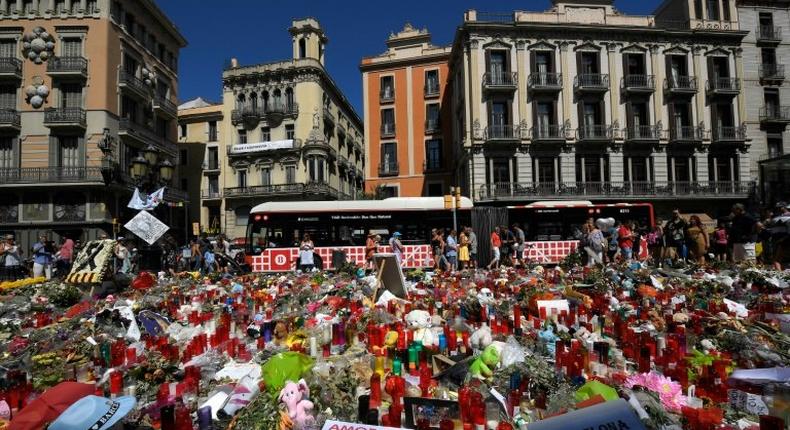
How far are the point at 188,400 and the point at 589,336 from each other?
13.4 ft

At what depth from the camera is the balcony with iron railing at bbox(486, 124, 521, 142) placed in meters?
28.3

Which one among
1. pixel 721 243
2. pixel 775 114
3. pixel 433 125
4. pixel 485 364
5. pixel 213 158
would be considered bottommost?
pixel 485 364

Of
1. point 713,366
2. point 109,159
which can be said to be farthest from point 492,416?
point 109,159

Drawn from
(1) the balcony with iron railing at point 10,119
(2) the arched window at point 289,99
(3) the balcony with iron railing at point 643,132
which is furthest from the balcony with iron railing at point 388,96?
(1) the balcony with iron railing at point 10,119

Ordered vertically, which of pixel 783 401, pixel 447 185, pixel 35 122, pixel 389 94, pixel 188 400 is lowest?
pixel 188 400

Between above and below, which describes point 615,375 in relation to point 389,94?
below

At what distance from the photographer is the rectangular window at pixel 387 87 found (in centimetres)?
3631

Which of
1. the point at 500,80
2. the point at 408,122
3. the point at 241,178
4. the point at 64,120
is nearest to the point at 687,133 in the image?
the point at 500,80

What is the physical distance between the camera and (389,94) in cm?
3638

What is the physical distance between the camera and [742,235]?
34.7ft

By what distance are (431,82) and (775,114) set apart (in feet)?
84.7

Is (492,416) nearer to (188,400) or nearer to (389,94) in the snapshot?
(188,400)

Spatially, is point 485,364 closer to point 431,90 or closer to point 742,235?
point 742,235

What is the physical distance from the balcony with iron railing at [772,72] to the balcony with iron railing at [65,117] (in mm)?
48126
